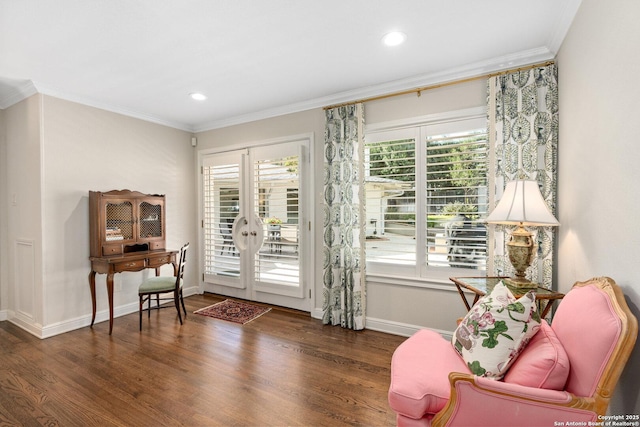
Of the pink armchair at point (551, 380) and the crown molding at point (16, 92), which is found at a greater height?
the crown molding at point (16, 92)

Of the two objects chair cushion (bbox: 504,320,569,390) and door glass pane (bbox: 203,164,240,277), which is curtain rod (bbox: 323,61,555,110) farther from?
chair cushion (bbox: 504,320,569,390)

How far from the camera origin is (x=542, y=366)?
1251 mm

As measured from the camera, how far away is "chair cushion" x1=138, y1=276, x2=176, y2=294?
11.1 ft

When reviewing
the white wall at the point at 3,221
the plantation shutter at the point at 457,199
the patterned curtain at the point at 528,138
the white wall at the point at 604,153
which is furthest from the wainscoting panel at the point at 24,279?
the white wall at the point at 604,153

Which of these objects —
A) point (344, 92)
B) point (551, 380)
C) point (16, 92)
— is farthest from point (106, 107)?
point (551, 380)

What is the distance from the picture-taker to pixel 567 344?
135 centimetres

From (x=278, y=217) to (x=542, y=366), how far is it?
318 centimetres

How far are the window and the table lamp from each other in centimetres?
51

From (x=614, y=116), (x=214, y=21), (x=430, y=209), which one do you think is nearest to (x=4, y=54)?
(x=214, y=21)

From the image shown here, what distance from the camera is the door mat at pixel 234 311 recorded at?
12.1ft

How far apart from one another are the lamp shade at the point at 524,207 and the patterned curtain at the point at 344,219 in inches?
56.5

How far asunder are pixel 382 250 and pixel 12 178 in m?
4.30

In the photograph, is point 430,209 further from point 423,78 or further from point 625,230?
point 625,230

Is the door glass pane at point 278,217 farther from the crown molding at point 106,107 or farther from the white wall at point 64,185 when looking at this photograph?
the white wall at point 64,185
